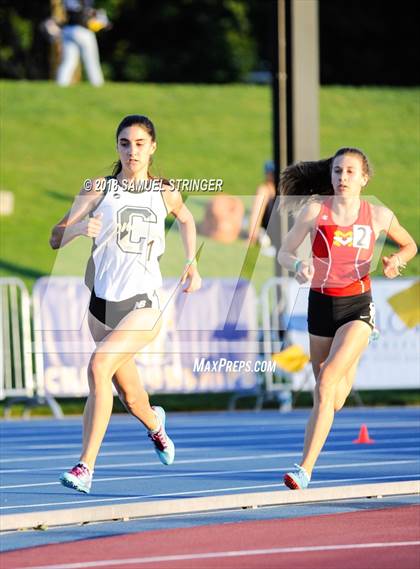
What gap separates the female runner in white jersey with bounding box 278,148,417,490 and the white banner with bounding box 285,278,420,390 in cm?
829

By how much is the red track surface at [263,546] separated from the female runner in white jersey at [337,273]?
2.77 ft

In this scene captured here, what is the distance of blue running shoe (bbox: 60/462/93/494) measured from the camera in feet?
28.4

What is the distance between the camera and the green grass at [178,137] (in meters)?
27.8

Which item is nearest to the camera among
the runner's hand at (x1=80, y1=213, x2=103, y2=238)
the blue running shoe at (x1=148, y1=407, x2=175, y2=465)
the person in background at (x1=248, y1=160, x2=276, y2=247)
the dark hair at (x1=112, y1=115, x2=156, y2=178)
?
the runner's hand at (x1=80, y1=213, x2=103, y2=238)

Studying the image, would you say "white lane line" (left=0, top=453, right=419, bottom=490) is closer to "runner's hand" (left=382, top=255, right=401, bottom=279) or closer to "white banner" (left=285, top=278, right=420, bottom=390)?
"runner's hand" (left=382, top=255, right=401, bottom=279)

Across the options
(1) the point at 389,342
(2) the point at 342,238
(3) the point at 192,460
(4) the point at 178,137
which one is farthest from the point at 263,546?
(4) the point at 178,137

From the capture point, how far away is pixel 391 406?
1911 centimetres

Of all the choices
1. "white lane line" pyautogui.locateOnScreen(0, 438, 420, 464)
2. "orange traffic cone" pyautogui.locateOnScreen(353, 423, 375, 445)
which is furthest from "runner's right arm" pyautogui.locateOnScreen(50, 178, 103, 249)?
"orange traffic cone" pyautogui.locateOnScreen(353, 423, 375, 445)

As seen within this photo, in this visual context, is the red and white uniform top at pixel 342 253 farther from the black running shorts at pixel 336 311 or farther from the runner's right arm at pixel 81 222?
the runner's right arm at pixel 81 222

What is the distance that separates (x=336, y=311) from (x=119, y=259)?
146 cm

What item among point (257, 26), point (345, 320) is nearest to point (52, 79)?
point (257, 26)

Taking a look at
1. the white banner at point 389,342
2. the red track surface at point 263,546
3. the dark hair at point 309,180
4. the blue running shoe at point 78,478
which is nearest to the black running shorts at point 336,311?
the dark hair at point 309,180

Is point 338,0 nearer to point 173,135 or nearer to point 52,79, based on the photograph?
point 52,79

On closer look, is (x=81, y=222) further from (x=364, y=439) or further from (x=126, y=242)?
(x=364, y=439)
